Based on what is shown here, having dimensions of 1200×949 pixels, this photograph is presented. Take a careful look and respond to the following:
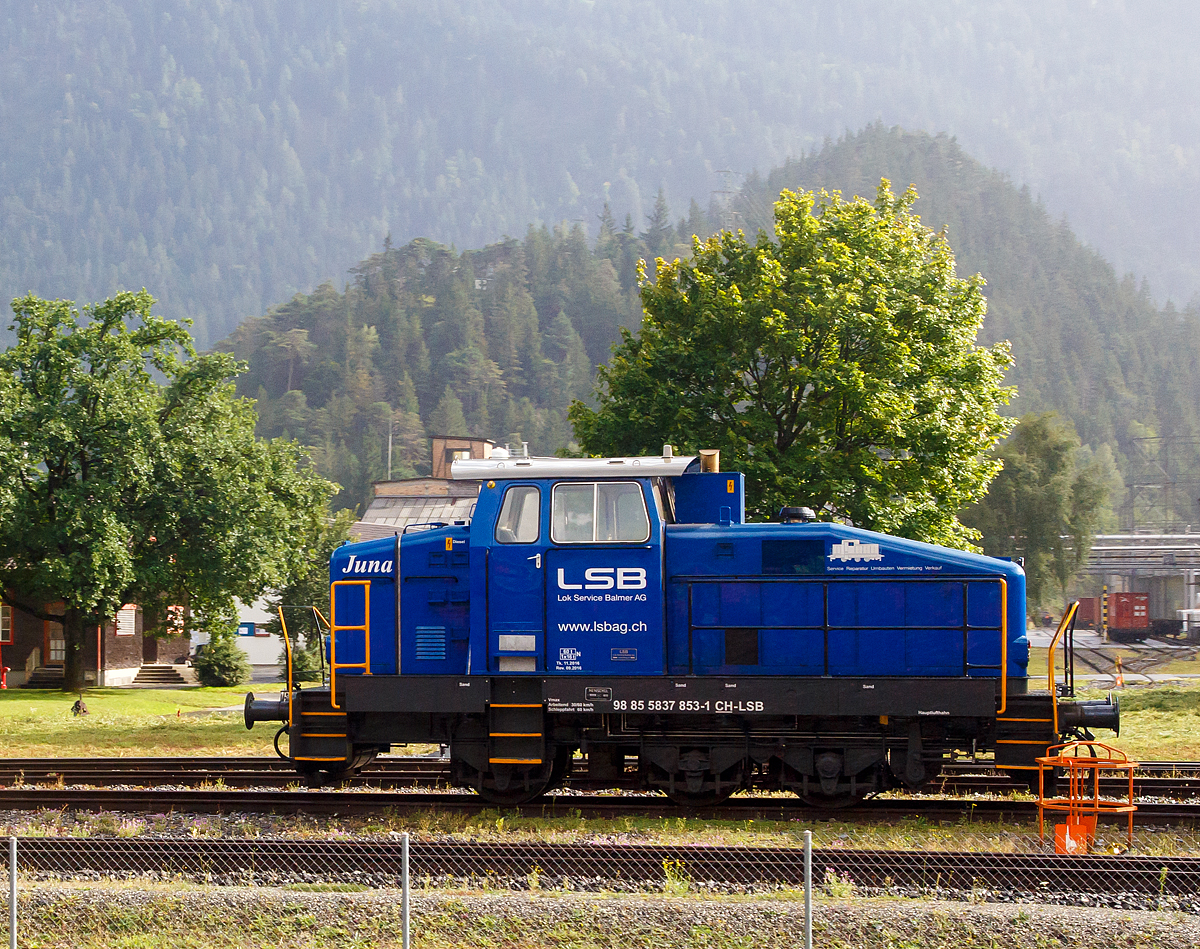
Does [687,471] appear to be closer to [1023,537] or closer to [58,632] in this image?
[58,632]

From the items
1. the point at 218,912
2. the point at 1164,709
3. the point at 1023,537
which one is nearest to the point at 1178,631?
the point at 1023,537

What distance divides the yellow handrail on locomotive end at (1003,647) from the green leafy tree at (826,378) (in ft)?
34.4

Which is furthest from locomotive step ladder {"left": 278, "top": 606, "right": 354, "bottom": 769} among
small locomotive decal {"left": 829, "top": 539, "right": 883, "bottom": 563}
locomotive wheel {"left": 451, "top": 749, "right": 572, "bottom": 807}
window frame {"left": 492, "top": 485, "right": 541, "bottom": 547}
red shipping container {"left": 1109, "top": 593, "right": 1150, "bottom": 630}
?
red shipping container {"left": 1109, "top": 593, "right": 1150, "bottom": 630}

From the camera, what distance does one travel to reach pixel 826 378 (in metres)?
23.0

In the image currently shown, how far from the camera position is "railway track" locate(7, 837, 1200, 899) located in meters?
9.22

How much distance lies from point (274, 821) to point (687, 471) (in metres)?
6.32

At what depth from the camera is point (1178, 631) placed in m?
66.4

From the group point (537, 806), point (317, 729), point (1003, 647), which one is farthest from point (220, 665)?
point (1003, 647)

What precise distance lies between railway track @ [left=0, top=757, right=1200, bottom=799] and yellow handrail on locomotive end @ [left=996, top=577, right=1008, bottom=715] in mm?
2630

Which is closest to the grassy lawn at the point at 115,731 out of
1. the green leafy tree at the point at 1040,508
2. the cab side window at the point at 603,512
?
the cab side window at the point at 603,512

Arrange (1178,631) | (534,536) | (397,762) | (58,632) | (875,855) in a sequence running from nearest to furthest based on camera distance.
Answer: (875,855) → (534,536) → (397,762) → (58,632) → (1178,631)

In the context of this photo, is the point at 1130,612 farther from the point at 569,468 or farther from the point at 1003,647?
the point at 569,468

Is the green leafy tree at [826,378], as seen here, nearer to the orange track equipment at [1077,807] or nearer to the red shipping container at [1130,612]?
the orange track equipment at [1077,807]

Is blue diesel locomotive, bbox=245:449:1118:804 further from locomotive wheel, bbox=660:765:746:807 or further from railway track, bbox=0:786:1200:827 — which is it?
railway track, bbox=0:786:1200:827
